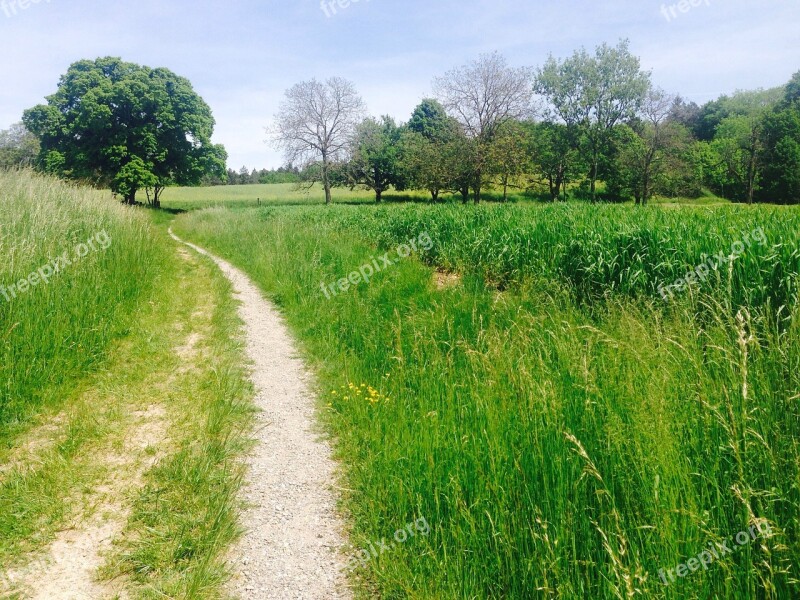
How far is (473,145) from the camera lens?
40.1m

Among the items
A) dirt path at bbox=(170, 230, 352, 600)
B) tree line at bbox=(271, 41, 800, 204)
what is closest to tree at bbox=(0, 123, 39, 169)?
tree line at bbox=(271, 41, 800, 204)

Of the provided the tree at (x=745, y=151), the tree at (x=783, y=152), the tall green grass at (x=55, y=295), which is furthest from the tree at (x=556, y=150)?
the tall green grass at (x=55, y=295)

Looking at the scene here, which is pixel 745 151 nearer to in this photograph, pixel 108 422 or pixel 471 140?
pixel 471 140

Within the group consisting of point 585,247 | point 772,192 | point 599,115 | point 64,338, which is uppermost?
point 599,115

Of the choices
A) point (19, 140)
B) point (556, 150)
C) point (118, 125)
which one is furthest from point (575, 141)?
point (19, 140)

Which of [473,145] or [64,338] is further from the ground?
[473,145]

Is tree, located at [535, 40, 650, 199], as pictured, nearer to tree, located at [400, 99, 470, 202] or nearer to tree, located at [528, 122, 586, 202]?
tree, located at [528, 122, 586, 202]

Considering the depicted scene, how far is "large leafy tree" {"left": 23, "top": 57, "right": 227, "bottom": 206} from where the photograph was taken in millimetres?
39750

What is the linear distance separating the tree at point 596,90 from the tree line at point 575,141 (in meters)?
0.11

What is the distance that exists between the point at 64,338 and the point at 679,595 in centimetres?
678

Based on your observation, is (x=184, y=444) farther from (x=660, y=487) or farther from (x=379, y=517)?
(x=660, y=487)

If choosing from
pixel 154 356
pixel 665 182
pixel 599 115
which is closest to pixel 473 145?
pixel 599 115

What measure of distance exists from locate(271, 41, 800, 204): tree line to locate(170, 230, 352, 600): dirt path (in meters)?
38.3

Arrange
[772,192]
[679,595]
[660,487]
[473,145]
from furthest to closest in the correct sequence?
[772,192] → [473,145] → [660,487] → [679,595]
